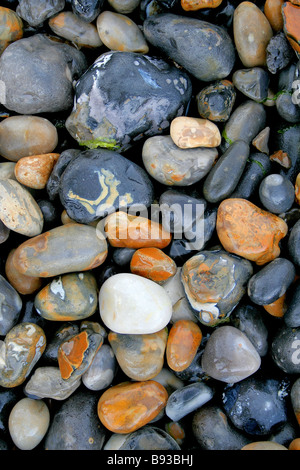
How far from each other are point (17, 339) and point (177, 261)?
2.42 feet

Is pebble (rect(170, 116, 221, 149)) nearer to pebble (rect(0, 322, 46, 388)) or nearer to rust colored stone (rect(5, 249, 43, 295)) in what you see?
rust colored stone (rect(5, 249, 43, 295))

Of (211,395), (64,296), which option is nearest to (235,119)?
(64,296)

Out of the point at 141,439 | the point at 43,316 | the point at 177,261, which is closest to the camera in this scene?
the point at 141,439

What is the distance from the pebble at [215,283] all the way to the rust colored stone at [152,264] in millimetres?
71

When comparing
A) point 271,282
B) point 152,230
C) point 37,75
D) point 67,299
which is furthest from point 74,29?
point 271,282

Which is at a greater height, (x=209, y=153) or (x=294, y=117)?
(x=294, y=117)

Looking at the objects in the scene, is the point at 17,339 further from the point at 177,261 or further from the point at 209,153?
the point at 209,153

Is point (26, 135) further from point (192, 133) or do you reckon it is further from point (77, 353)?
point (77, 353)

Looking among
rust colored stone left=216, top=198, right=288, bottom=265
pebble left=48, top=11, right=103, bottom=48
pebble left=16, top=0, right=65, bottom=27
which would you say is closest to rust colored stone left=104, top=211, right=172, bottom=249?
rust colored stone left=216, top=198, right=288, bottom=265

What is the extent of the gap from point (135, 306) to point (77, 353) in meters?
0.29

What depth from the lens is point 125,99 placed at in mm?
1642

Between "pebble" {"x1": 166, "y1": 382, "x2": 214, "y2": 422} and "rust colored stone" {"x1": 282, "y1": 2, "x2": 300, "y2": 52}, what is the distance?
1433 mm

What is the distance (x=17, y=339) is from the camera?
156 cm

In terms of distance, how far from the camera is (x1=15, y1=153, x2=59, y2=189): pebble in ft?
5.46
